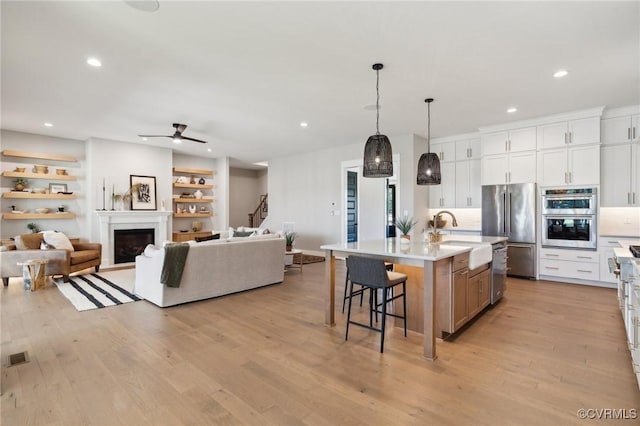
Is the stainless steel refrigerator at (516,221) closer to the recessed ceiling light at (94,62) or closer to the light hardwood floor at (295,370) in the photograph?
the light hardwood floor at (295,370)

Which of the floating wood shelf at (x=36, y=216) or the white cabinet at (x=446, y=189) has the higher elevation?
the white cabinet at (x=446, y=189)

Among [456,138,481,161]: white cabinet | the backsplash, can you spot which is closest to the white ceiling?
[456,138,481,161]: white cabinet

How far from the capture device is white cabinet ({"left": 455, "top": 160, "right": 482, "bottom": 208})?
659 centimetres

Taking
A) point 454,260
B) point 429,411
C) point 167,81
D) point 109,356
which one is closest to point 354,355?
point 429,411

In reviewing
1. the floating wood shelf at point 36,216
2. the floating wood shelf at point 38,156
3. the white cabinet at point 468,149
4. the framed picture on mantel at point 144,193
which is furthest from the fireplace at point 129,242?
the white cabinet at point 468,149

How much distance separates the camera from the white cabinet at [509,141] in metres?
5.68

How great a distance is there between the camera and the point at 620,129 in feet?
16.6

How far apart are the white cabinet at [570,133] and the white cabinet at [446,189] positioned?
1.69 meters

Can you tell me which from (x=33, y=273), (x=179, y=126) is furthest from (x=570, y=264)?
(x=33, y=273)

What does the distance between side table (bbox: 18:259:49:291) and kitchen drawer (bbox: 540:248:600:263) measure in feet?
27.3

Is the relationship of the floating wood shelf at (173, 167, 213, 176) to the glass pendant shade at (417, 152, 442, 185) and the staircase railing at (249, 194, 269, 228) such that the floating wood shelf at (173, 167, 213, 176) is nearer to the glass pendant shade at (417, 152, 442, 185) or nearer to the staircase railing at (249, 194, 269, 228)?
the staircase railing at (249, 194, 269, 228)

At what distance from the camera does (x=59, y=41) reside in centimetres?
306

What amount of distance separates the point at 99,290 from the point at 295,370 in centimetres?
404

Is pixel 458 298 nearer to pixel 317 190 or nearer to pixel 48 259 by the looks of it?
pixel 317 190
